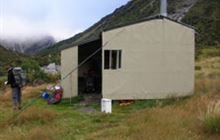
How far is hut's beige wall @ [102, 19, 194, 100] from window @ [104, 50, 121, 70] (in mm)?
200

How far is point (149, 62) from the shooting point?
62.8 feet

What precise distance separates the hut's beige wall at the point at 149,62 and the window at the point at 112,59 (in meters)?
0.20

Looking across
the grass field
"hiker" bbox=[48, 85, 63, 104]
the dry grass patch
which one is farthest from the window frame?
the dry grass patch

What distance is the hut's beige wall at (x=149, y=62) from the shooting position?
61.8 feet

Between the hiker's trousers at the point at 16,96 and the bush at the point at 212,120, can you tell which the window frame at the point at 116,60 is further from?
the bush at the point at 212,120

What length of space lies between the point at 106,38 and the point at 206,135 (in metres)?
9.56

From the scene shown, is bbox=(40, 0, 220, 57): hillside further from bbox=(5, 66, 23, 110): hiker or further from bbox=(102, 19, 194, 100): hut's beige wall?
bbox=(5, 66, 23, 110): hiker

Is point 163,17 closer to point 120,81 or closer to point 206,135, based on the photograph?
point 120,81

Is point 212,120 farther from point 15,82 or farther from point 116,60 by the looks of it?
point 116,60

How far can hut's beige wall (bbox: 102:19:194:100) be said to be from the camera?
18828 millimetres

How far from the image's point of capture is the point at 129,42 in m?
18.9

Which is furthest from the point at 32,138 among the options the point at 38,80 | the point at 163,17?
the point at 38,80

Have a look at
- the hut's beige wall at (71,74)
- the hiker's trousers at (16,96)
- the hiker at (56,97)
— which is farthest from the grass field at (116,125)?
the hut's beige wall at (71,74)

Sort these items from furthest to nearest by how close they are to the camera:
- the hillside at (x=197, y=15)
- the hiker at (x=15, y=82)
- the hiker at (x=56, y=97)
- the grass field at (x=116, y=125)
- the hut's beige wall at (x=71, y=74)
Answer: the hillside at (x=197, y=15) → the hut's beige wall at (x=71, y=74) → the hiker at (x=56, y=97) → the hiker at (x=15, y=82) → the grass field at (x=116, y=125)
